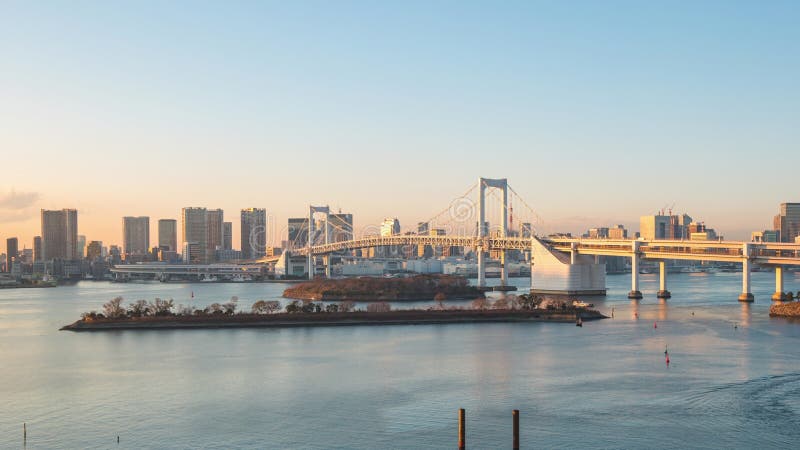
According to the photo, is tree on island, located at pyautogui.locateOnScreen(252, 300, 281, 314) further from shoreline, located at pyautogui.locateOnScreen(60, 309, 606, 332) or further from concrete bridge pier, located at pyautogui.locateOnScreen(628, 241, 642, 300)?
concrete bridge pier, located at pyautogui.locateOnScreen(628, 241, 642, 300)

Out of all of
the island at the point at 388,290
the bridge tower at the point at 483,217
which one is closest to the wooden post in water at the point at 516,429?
the island at the point at 388,290

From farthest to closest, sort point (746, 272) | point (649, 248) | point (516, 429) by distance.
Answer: point (649, 248), point (746, 272), point (516, 429)

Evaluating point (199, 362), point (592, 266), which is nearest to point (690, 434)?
point (199, 362)

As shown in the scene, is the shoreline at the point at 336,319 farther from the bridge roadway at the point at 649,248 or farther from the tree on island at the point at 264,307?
the bridge roadway at the point at 649,248

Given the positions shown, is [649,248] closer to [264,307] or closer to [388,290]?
[388,290]

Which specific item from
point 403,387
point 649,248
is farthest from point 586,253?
point 403,387

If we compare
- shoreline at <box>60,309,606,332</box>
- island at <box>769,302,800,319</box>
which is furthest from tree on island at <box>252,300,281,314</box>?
island at <box>769,302,800,319</box>
